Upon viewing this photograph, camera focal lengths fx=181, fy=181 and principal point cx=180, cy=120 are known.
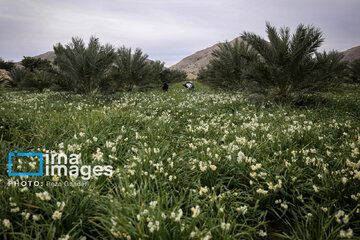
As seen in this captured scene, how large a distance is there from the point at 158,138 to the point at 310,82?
237 inches

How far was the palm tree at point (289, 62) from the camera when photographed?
5.95 m

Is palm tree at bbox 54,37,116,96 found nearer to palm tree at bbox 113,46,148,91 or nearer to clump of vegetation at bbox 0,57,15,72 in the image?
palm tree at bbox 113,46,148,91

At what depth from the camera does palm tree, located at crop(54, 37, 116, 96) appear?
8.06 m

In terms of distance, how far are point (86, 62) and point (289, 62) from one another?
8.12 meters

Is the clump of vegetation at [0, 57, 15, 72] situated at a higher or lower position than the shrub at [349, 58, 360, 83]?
higher

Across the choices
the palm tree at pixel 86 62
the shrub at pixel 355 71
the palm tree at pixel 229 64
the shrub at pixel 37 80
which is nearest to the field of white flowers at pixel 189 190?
the palm tree at pixel 86 62

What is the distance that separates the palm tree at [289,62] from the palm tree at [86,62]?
20.1ft

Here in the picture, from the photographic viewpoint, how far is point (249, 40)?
21.7 feet

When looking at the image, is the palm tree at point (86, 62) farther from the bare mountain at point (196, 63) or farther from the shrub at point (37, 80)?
the bare mountain at point (196, 63)

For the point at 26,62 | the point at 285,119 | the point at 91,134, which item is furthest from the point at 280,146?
the point at 26,62

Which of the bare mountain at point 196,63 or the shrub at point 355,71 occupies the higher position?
the bare mountain at point 196,63

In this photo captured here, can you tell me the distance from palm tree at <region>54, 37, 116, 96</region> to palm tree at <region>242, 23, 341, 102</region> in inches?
241

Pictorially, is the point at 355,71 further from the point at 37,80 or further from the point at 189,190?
the point at 37,80

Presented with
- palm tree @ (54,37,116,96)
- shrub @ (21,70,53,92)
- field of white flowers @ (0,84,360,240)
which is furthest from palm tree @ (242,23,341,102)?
shrub @ (21,70,53,92)
